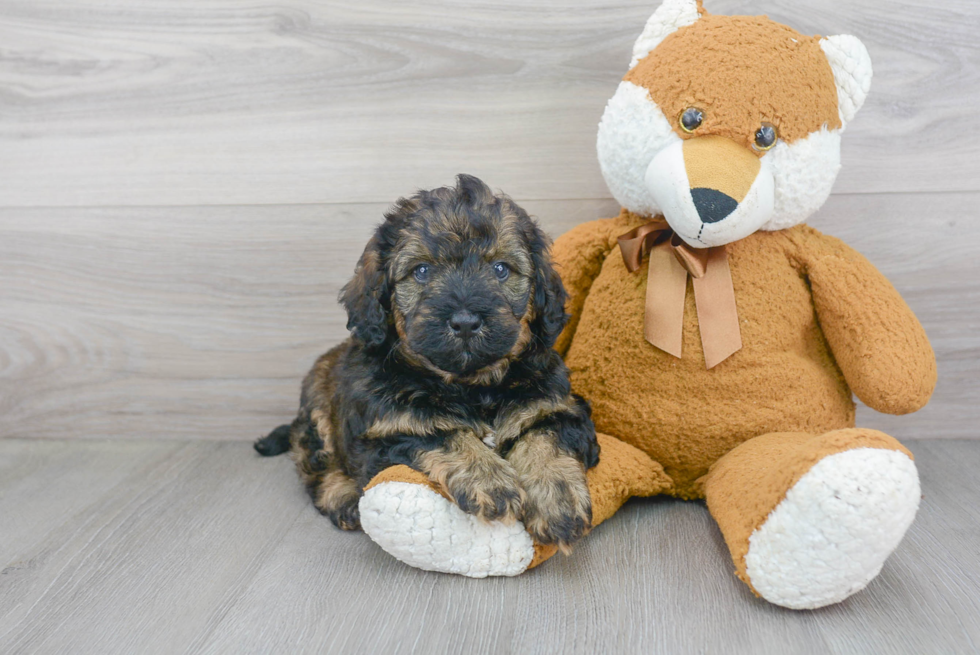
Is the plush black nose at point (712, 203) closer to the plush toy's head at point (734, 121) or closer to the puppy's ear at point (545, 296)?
the plush toy's head at point (734, 121)

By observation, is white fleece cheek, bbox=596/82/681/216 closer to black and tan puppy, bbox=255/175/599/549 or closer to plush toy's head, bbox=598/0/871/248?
plush toy's head, bbox=598/0/871/248

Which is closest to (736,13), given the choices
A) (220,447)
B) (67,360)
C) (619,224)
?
(619,224)

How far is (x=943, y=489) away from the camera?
6.57 feet

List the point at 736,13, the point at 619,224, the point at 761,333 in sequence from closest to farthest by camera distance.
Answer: the point at 761,333 < the point at 619,224 < the point at 736,13

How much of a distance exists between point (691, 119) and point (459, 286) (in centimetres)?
63

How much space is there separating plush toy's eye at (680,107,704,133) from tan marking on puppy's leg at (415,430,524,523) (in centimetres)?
83

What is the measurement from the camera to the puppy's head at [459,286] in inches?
58.1

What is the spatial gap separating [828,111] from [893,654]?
1.12 m

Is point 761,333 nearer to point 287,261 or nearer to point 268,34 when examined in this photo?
point 287,261

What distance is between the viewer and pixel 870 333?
1704 mm

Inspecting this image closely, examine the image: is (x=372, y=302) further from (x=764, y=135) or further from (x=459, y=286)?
(x=764, y=135)

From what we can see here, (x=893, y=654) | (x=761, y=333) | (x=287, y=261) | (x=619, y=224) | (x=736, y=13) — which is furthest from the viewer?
(x=287, y=261)

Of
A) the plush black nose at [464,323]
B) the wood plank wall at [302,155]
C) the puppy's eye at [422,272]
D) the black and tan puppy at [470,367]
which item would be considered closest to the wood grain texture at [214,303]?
the wood plank wall at [302,155]

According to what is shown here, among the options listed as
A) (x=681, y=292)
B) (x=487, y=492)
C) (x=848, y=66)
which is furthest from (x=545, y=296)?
(x=848, y=66)
